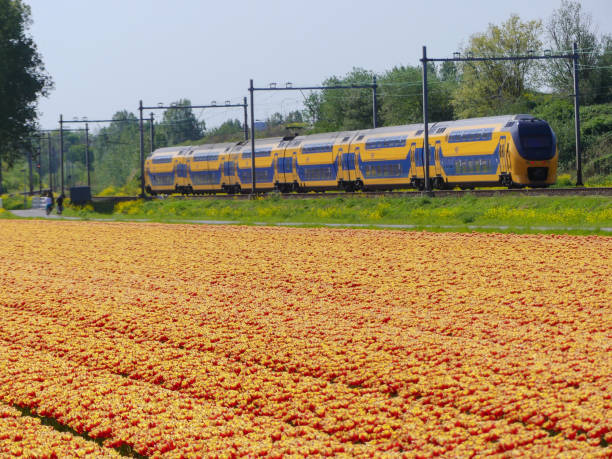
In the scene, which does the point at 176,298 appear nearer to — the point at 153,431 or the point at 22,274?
the point at 22,274

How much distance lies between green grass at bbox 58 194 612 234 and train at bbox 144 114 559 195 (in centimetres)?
500

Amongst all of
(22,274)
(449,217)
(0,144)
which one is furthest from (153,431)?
(0,144)

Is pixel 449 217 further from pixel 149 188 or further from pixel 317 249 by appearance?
pixel 149 188

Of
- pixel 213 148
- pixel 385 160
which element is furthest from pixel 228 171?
pixel 385 160

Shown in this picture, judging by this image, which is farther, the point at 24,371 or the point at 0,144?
the point at 0,144

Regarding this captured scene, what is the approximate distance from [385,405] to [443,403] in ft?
2.15

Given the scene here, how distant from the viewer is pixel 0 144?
70125mm

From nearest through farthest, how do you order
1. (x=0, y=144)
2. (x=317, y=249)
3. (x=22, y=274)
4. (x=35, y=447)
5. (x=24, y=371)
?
(x=35, y=447) → (x=24, y=371) → (x=22, y=274) → (x=317, y=249) → (x=0, y=144)

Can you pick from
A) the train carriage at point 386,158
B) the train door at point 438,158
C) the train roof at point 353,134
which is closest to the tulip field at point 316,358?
the train roof at point 353,134

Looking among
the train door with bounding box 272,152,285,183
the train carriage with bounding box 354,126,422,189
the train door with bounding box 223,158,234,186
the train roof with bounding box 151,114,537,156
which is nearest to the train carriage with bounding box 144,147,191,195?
the train roof with bounding box 151,114,537,156

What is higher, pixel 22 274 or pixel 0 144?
pixel 0 144

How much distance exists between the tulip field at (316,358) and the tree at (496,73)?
68.9 meters

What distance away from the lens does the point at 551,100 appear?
77.4 meters

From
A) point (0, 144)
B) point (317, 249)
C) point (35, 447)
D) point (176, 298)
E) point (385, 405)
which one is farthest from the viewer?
point (0, 144)
